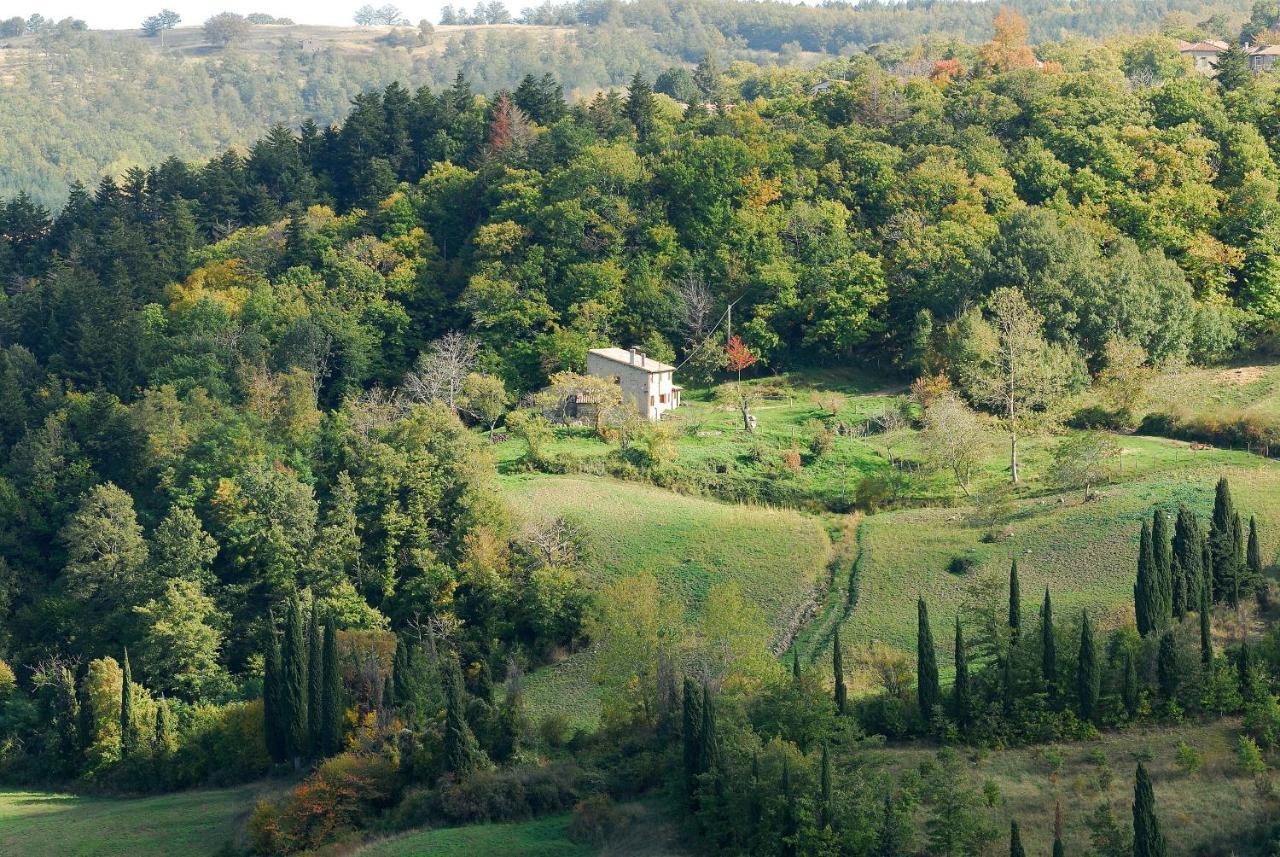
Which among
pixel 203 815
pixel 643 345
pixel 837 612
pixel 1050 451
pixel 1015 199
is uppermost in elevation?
pixel 1015 199

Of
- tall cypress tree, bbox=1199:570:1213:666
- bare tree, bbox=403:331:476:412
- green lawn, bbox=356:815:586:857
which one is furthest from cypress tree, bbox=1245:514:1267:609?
bare tree, bbox=403:331:476:412

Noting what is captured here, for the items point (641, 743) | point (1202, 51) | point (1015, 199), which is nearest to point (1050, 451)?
point (1015, 199)

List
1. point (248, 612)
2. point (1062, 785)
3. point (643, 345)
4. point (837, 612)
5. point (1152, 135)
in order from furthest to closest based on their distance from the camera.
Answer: point (1152, 135) → point (643, 345) → point (248, 612) → point (837, 612) → point (1062, 785)

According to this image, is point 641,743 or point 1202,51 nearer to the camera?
point 641,743

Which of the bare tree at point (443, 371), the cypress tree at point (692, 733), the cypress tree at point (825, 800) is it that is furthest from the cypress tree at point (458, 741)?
the bare tree at point (443, 371)

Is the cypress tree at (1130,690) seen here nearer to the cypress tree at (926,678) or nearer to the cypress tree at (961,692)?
the cypress tree at (961,692)

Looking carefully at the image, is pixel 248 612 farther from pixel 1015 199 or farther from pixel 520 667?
pixel 1015 199

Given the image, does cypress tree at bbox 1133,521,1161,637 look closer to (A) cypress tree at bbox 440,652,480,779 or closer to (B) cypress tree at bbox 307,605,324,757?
(A) cypress tree at bbox 440,652,480,779
